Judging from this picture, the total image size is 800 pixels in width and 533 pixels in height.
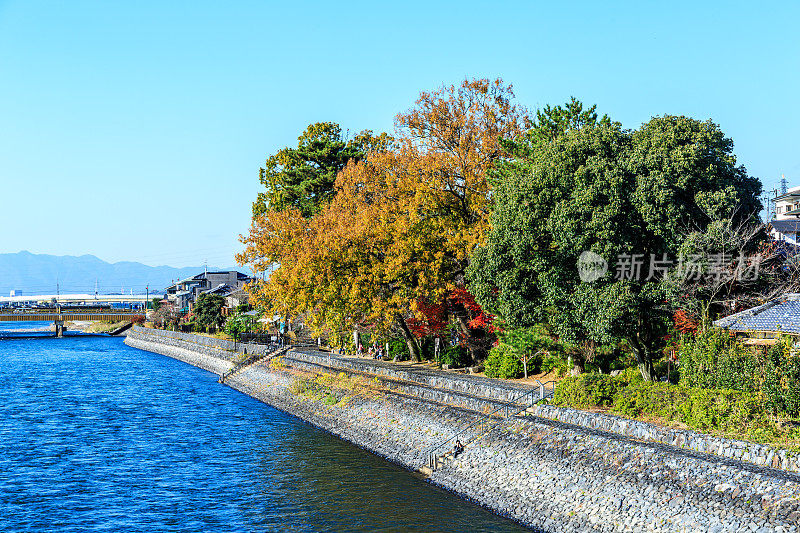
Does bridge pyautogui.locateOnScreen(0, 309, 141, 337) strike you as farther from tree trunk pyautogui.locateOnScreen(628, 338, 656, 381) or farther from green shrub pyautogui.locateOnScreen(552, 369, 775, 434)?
green shrub pyautogui.locateOnScreen(552, 369, 775, 434)

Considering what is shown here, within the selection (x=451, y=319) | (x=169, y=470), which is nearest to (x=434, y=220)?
(x=451, y=319)

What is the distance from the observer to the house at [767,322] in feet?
87.8

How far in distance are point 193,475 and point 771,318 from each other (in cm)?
2564

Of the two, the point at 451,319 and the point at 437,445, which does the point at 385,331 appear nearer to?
the point at 451,319

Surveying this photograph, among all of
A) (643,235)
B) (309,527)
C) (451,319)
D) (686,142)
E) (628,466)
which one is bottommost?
(309,527)

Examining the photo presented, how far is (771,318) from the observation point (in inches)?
1089

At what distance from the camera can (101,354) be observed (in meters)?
100

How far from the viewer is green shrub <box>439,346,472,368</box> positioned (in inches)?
1935

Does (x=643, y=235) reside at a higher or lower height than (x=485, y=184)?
lower

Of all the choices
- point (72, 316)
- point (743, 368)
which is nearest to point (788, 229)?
point (743, 368)

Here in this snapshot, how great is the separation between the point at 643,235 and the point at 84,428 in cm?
3471

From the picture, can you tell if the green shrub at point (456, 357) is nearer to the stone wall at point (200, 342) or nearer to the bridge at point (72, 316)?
the stone wall at point (200, 342)

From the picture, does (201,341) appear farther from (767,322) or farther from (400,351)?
(767,322)

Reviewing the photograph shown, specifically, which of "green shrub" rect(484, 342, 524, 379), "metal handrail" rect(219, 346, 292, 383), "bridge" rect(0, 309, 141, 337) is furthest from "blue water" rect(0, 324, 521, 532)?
"bridge" rect(0, 309, 141, 337)
